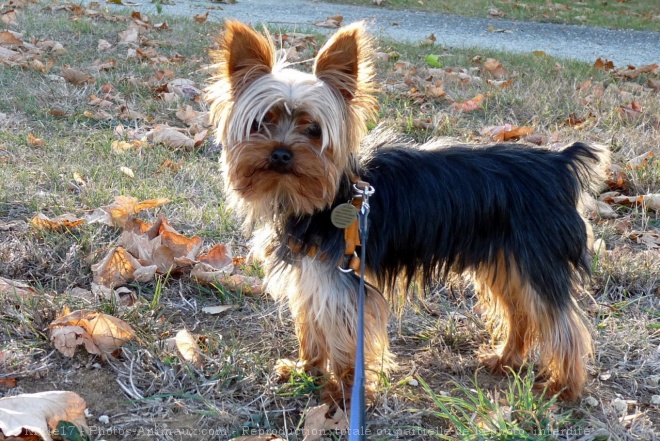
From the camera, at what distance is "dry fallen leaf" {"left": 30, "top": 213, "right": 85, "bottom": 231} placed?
418 centimetres

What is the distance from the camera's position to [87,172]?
16.8ft

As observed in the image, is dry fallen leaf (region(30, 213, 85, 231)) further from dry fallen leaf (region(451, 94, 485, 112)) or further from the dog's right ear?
dry fallen leaf (region(451, 94, 485, 112))

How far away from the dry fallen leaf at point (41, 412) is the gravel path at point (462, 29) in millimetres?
9137

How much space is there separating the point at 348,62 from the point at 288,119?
1.23ft

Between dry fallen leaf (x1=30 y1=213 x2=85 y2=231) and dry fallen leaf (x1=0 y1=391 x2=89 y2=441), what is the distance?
65.6 inches

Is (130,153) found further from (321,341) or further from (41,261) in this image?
(321,341)

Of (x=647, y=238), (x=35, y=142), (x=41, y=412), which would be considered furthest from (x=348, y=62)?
(x=35, y=142)

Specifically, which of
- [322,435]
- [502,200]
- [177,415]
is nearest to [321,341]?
[322,435]

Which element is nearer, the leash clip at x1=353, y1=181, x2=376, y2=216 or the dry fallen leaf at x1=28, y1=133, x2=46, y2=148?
the leash clip at x1=353, y1=181, x2=376, y2=216

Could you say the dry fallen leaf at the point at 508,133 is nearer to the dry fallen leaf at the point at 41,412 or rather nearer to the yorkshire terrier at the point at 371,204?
the yorkshire terrier at the point at 371,204

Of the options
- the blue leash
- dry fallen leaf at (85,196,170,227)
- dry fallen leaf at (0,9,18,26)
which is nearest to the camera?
the blue leash

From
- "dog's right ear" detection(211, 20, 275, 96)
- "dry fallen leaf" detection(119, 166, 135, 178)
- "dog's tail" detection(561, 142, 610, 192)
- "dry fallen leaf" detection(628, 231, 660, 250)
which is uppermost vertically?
"dog's right ear" detection(211, 20, 275, 96)

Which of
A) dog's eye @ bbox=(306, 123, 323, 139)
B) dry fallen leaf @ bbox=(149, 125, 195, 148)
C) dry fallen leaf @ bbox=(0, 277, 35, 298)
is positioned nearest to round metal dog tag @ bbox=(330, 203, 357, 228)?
dog's eye @ bbox=(306, 123, 323, 139)

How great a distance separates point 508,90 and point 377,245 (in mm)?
4726
